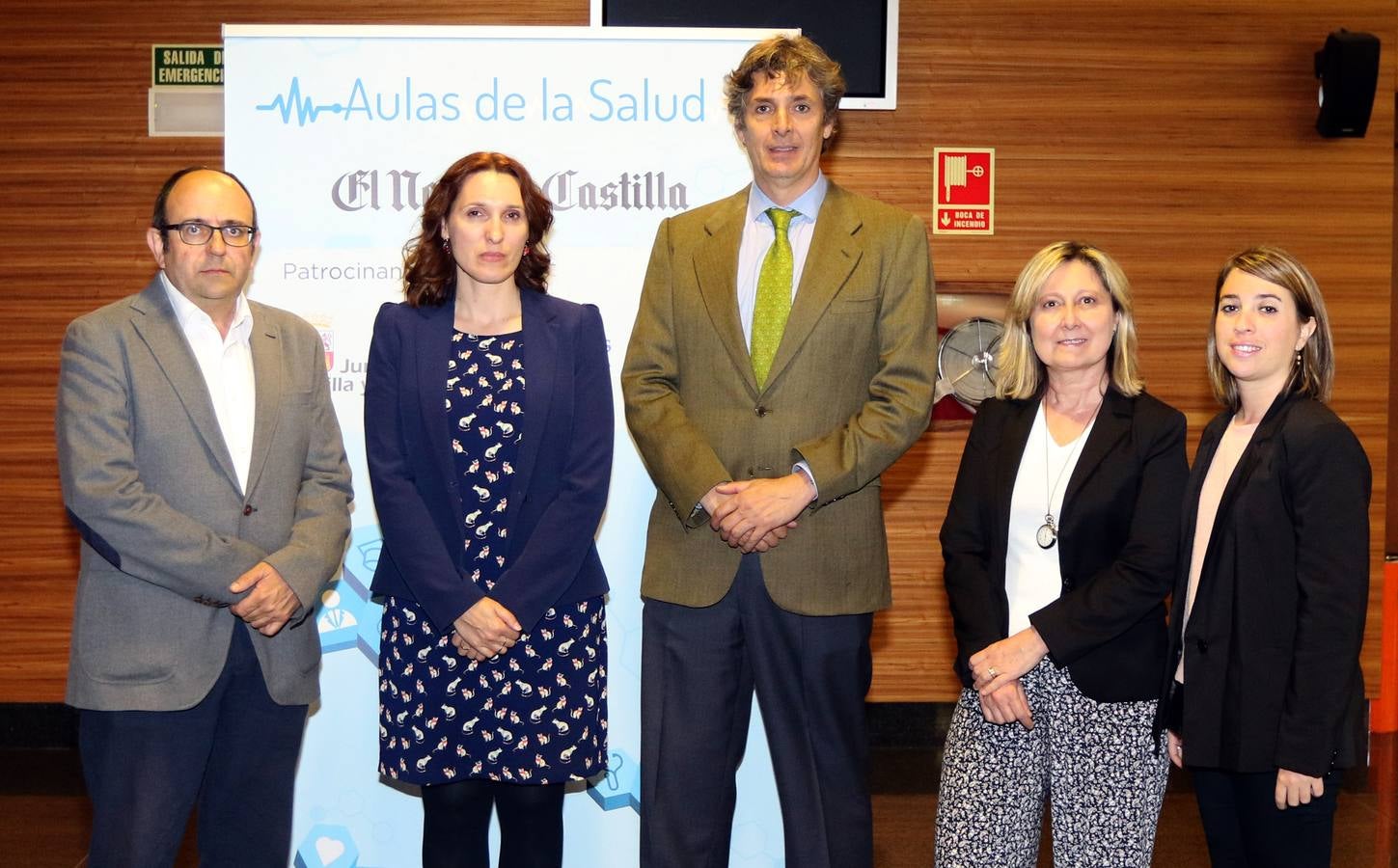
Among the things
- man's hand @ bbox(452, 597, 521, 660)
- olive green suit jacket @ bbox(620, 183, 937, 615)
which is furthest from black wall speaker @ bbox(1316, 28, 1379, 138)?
man's hand @ bbox(452, 597, 521, 660)

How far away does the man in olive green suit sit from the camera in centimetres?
239

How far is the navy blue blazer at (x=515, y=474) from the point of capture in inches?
93.4

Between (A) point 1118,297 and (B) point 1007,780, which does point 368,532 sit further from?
(A) point 1118,297

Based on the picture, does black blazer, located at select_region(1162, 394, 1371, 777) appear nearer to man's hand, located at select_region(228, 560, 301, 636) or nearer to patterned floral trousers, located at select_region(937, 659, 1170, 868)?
patterned floral trousers, located at select_region(937, 659, 1170, 868)

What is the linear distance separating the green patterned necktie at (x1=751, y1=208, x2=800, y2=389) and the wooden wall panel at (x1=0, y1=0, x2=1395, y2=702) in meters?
2.32

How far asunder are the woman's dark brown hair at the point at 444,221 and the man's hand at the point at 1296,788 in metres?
1.77

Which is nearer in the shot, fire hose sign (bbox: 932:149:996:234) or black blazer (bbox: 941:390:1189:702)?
black blazer (bbox: 941:390:1189:702)

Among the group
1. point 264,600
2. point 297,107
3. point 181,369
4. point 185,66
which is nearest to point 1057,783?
point 264,600

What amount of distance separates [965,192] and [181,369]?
3252 mm

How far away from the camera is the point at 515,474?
7.93ft

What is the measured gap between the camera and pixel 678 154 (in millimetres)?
2998

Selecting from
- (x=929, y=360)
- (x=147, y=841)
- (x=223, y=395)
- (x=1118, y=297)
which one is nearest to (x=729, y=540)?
(x=929, y=360)

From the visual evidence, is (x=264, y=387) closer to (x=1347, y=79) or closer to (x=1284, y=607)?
(x=1284, y=607)

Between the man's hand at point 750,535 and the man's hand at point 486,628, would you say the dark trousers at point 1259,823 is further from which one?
the man's hand at point 486,628
